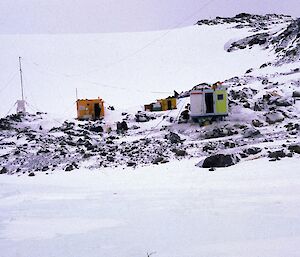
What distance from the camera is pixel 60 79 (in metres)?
46.9

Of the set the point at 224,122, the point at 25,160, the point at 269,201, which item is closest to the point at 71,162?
the point at 25,160

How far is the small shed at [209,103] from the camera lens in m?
18.5

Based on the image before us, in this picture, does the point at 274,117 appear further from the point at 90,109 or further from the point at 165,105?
the point at 90,109

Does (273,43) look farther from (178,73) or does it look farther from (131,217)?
(131,217)

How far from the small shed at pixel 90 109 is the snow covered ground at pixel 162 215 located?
55.0 feet

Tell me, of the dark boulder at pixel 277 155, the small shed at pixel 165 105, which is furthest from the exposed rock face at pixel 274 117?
the dark boulder at pixel 277 155

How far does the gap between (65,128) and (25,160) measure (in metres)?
8.56

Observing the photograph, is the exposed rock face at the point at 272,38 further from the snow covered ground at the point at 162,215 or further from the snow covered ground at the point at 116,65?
the snow covered ground at the point at 162,215

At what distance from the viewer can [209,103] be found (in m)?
18.7

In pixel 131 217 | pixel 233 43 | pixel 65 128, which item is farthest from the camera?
pixel 233 43

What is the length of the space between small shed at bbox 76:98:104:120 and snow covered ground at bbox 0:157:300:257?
16768 millimetres

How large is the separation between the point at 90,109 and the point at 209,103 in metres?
10.3

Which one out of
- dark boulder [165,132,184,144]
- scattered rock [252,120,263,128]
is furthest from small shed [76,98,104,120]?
scattered rock [252,120,263,128]

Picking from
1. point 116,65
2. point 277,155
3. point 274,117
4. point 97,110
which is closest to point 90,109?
point 97,110
